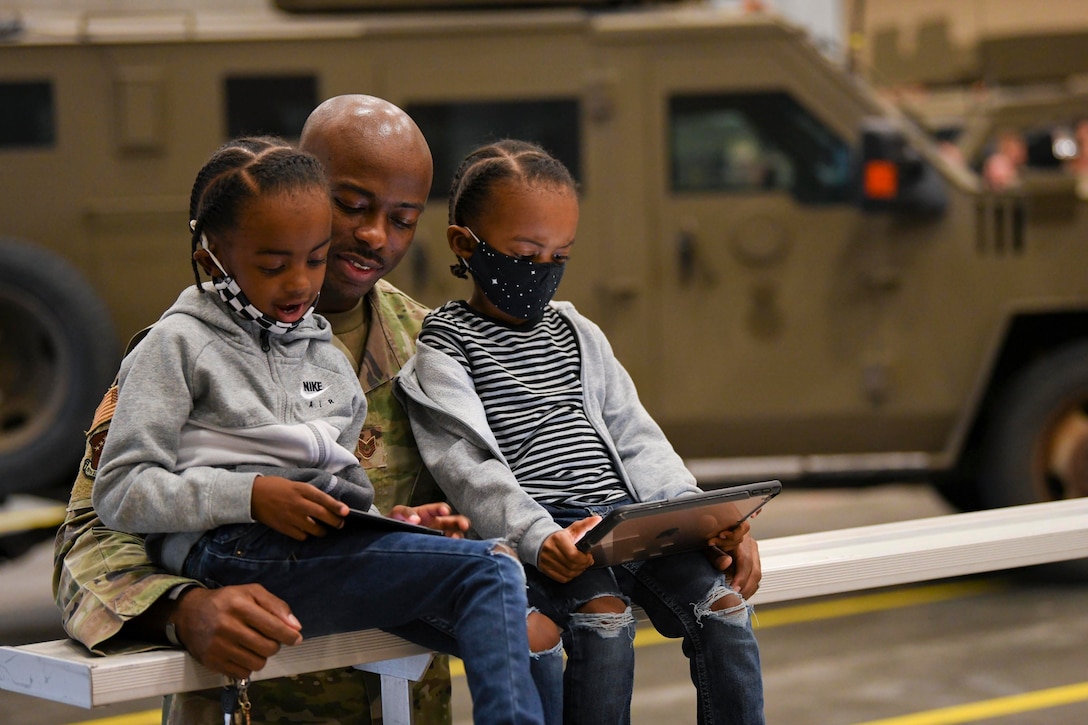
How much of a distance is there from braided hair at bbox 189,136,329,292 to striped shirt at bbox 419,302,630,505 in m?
0.43

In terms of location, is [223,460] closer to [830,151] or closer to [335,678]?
[335,678]

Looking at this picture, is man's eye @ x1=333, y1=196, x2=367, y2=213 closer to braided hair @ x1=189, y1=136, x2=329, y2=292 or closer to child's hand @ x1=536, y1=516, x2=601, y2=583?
braided hair @ x1=189, y1=136, x2=329, y2=292

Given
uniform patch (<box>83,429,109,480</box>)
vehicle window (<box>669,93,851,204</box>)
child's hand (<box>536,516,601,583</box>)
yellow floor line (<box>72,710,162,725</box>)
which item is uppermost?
vehicle window (<box>669,93,851,204</box>)

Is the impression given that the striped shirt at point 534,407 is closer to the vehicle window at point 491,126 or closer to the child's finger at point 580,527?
the child's finger at point 580,527

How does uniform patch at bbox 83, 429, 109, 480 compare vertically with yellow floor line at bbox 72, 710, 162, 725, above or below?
above

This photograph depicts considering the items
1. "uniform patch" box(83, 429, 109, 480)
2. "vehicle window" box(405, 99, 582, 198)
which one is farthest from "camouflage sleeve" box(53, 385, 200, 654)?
"vehicle window" box(405, 99, 582, 198)

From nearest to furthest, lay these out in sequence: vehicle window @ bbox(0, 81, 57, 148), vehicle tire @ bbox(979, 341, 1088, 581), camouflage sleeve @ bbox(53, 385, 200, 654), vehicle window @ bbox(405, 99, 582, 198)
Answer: camouflage sleeve @ bbox(53, 385, 200, 654), vehicle window @ bbox(0, 81, 57, 148), vehicle window @ bbox(405, 99, 582, 198), vehicle tire @ bbox(979, 341, 1088, 581)

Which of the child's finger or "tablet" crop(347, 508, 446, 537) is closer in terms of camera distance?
"tablet" crop(347, 508, 446, 537)

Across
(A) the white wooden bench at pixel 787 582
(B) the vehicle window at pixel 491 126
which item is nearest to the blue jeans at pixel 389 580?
(A) the white wooden bench at pixel 787 582

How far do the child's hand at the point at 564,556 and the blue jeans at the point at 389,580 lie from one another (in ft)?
0.59

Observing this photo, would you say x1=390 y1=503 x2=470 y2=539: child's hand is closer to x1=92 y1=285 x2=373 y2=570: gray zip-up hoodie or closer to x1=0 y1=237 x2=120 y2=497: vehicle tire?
x1=92 y1=285 x2=373 y2=570: gray zip-up hoodie

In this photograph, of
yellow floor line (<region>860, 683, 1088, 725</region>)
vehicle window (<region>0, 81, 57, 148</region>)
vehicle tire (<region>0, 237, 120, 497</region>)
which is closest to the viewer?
yellow floor line (<region>860, 683, 1088, 725</region>)

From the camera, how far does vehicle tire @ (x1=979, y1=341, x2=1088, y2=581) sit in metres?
5.84

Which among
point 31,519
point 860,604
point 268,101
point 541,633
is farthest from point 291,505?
point 31,519
